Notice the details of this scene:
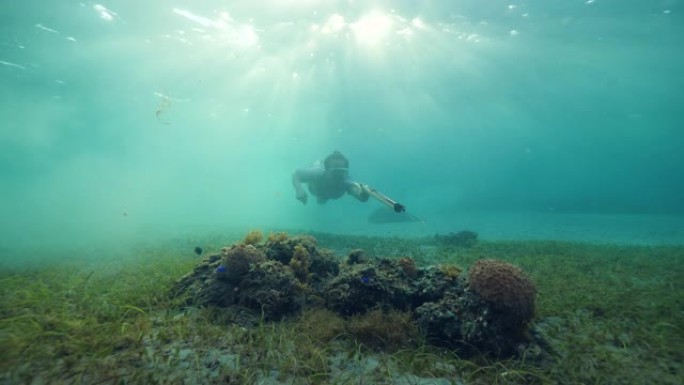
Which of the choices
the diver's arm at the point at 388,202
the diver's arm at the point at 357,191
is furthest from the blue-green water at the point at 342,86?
the diver's arm at the point at 388,202

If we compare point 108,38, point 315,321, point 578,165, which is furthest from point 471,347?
point 578,165

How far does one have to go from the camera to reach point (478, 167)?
13025 centimetres

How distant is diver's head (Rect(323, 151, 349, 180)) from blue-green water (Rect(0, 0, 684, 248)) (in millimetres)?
7032

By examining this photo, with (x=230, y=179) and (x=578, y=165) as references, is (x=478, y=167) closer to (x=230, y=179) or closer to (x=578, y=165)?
(x=578, y=165)

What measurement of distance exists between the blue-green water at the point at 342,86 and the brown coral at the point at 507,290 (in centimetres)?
1991

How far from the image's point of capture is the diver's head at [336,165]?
949 inches

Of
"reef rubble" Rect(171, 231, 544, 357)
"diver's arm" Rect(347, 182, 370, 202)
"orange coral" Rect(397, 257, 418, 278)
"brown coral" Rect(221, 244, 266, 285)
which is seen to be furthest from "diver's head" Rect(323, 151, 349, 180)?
"brown coral" Rect(221, 244, 266, 285)

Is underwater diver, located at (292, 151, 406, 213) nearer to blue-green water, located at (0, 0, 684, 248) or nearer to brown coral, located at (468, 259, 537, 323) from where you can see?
blue-green water, located at (0, 0, 684, 248)

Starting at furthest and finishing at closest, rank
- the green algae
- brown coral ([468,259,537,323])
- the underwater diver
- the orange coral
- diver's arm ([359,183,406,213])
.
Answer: the underwater diver
diver's arm ([359,183,406,213])
the orange coral
brown coral ([468,259,537,323])
the green algae

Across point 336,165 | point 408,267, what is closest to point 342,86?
point 336,165

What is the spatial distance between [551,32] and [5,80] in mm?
46459

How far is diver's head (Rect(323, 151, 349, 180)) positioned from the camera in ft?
79.1

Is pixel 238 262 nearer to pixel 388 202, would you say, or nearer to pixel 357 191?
pixel 388 202

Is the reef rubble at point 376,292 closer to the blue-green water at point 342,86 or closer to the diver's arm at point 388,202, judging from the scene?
the diver's arm at point 388,202
